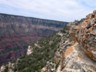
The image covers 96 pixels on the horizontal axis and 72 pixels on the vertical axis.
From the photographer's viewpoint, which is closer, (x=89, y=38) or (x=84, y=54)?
(x=89, y=38)

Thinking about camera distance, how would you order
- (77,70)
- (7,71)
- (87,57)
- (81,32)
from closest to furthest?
(77,70) → (87,57) → (81,32) → (7,71)

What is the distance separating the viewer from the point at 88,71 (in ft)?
34.9

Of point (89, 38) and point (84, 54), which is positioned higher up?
point (89, 38)

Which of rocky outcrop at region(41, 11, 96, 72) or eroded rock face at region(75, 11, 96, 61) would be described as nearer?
rocky outcrop at region(41, 11, 96, 72)

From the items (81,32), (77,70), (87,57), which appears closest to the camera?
(77,70)

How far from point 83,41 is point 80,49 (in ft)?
2.28

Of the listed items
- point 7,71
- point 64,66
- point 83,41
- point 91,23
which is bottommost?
point 7,71

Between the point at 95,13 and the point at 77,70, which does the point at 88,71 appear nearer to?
the point at 77,70

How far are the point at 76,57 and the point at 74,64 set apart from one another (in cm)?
44

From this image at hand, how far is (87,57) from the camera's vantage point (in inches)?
448

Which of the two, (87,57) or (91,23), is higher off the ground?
(91,23)

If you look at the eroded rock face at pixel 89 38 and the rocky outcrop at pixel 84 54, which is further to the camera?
the eroded rock face at pixel 89 38

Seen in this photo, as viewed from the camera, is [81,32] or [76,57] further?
[81,32]

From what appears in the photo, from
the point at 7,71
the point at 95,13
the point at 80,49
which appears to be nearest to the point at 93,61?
the point at 80,49
